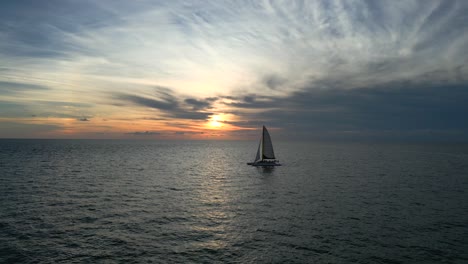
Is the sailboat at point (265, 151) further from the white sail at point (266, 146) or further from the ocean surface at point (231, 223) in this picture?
the ocean surface at point (231, 223)

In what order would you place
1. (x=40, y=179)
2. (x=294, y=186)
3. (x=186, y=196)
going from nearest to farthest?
(x=186, y=196), (x=294, y=186), (x=40, y=179)

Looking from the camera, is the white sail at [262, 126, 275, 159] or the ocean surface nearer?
the ocean surface

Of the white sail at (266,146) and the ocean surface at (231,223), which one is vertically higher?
the white sail at (266,146)

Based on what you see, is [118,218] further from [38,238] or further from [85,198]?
[85,198]

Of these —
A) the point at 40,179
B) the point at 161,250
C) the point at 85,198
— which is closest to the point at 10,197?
the point at 85,198

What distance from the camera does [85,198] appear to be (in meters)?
50.7

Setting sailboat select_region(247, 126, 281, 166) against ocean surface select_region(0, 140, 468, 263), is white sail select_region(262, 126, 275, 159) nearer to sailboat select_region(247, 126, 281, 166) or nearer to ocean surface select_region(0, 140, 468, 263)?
sailboat select_region(247, 126, 281, 166)

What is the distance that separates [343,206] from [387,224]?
9.70m

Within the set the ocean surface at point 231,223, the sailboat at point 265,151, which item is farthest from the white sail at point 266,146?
the ocean surface at point 231,223

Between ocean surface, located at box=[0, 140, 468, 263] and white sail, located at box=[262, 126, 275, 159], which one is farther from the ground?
white sail, located at box=[262, 126, 275, 159]

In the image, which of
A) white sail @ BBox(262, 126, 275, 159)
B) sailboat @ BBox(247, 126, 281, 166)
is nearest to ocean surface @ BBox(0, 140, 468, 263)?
sailboat @ BBox(247, 126, 281, 166)

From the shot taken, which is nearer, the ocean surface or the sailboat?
the ocean surface

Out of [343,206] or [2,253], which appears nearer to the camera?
[2,253]

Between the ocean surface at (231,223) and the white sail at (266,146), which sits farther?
the white sail at (266,146)
